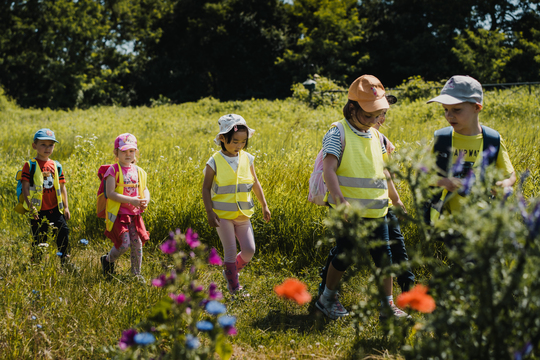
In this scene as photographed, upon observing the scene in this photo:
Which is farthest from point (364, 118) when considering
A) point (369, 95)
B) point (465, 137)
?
point (465, 137)

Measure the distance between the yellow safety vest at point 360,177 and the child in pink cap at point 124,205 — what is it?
1716 mm

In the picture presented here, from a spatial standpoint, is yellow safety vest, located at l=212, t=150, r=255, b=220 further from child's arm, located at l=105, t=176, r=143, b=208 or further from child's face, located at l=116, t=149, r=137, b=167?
child's face, located at l=116, t=149, r=137, b=167

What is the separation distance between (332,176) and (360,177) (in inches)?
8.8

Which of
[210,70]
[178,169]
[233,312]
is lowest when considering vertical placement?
[233,312]

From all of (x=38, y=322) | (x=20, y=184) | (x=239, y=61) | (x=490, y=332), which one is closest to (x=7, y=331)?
Result: (x=38, y=322)

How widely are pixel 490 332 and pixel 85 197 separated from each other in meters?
4.61

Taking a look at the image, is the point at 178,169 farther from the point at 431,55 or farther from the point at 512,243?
the point at 431,55

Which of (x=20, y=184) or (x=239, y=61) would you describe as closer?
(x=20, y=184)

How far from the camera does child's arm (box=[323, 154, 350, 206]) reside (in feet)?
8.71

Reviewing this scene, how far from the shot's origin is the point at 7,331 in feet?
7.64

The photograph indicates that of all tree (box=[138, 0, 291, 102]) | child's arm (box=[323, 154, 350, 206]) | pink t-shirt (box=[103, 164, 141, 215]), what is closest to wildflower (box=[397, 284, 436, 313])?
child's arm (box=[323, 154, 350, 206])

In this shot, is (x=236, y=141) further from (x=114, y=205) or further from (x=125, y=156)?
(x=114, y=205)

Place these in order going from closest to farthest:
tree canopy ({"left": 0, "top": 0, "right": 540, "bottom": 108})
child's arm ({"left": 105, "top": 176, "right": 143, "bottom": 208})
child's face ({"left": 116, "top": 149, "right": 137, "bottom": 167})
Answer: child's arm ({"left": 105, "top": 176, "right": 143, "bottom": 208})
child's face ({"left": 116, "top": 149, "right": 137, "bottom": 167})
tree canopy ({"left": 0, "top": 0, "right": 540, "bottom": 108})

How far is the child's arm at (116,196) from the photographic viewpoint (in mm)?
3457
